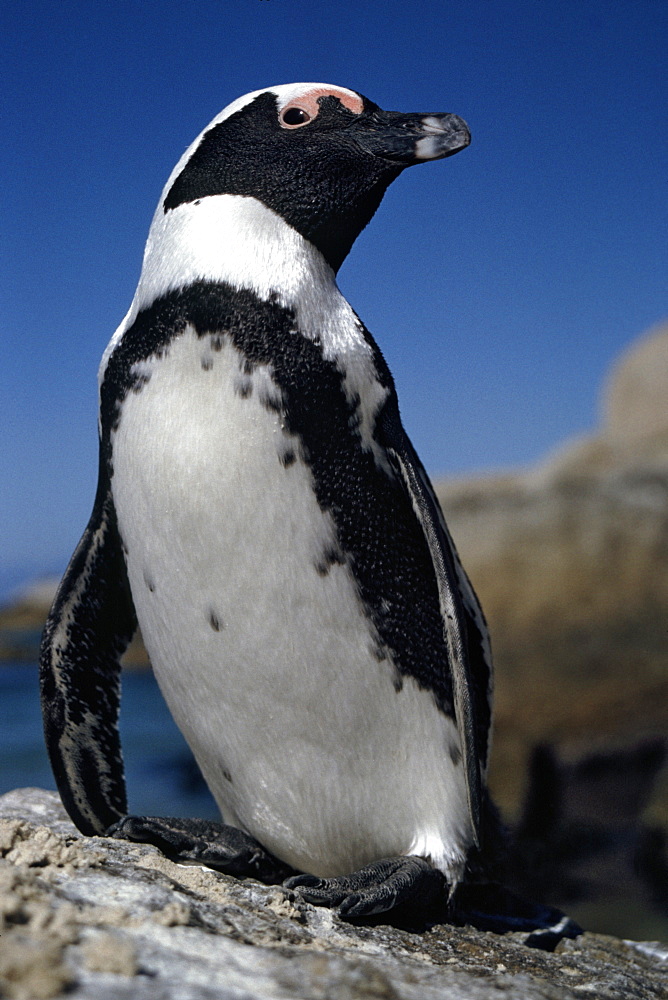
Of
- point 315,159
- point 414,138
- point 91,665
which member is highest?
point 414,138

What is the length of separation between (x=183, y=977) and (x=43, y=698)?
0.97 m

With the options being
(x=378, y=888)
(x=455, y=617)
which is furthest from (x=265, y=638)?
(x=378, y=888)

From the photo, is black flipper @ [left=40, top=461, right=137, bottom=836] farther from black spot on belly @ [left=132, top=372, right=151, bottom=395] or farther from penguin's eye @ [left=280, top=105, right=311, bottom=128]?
penguin's eye @ [left=280, top=105, right=311, bottom=128]

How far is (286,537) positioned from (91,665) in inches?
23.2

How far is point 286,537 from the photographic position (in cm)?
151

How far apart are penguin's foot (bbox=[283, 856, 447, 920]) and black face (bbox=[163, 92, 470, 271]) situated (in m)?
1.12

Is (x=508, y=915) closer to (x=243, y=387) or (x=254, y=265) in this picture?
(x=243, y=387)

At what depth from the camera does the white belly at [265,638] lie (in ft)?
4.92

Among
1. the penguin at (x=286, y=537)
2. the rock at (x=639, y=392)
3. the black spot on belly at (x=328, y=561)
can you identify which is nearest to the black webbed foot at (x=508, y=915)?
the penguin at (x=286, y=537)

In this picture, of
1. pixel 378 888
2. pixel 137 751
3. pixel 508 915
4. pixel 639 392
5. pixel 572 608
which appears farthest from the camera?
pixel 639 392

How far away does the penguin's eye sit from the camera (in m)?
1.70

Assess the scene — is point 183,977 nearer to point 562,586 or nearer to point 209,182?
point 209,182

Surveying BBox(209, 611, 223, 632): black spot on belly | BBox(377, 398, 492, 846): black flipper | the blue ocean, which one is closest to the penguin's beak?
BBox(377, 398, 492, 846): black flipper

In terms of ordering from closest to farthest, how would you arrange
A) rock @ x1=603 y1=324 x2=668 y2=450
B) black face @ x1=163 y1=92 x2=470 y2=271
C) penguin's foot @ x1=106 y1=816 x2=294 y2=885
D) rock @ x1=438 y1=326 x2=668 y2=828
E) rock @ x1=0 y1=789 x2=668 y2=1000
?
rock @ x1=0 y1=789 x2=668 y2=1000, penguin's foot @ x1=106 y1=816 x2=294 y2=885, black face @ x1=163 y1=92 x2=470 y2=271, rock @ x1=438 y1=326 x2=668 y2=828, rock @ x1=603 y1=324 x2=668 y2=450
